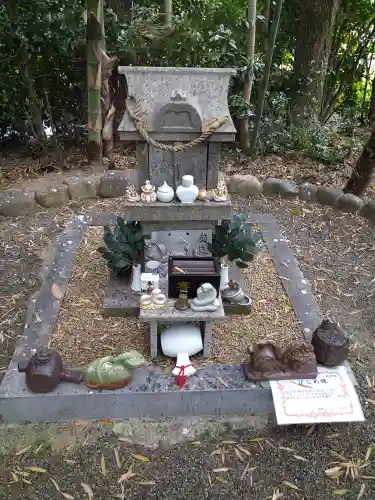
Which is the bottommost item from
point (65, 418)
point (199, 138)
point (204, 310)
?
point (65, 418)

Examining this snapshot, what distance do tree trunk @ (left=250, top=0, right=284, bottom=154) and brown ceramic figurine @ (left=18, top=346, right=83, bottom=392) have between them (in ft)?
16.0

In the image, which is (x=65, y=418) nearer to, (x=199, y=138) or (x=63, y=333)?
(x=63, y=333)

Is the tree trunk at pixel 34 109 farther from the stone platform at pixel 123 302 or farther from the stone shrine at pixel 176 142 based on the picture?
the stone platform at pixel 123 302

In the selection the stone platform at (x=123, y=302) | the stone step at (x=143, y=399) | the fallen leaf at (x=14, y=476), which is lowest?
the fallen leaf at (x=14, y=476)

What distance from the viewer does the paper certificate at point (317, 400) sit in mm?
2832

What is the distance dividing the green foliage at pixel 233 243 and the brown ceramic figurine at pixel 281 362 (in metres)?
1.07

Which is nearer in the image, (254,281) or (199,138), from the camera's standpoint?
(199,138)

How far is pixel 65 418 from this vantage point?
2926mm

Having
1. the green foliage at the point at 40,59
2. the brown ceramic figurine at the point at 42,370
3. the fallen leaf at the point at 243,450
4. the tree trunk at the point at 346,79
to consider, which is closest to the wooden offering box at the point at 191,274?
the brown ceramic figurine at the point at 42,370

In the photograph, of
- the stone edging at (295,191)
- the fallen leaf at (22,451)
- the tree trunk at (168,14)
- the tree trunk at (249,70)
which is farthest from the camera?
the tree trunk at (168,14)

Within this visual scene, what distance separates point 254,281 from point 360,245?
162cm

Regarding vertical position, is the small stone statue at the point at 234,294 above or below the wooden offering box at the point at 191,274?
below

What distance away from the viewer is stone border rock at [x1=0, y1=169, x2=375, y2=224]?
18.3 feet

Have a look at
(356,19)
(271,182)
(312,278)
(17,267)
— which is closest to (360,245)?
(312,278)
